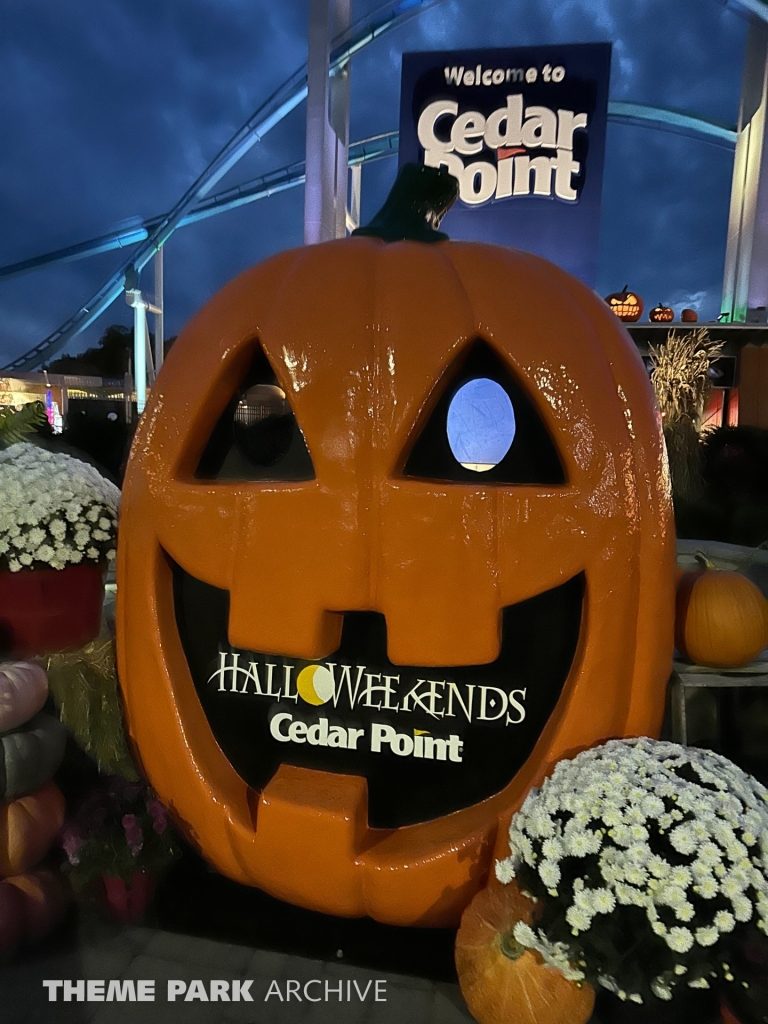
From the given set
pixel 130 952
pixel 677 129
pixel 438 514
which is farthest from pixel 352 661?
pixel 677 129

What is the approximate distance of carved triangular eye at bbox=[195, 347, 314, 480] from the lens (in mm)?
1729

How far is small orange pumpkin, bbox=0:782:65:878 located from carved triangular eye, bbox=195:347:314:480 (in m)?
0.94

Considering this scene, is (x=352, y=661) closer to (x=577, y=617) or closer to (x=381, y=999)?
(x=577, y=617)

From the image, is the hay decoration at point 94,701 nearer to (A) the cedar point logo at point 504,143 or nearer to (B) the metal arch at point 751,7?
(A) the cedar point logo at point 504,143

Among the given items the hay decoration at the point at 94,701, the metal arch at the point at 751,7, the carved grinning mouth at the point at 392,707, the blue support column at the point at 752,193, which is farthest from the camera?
the blue support column at the point at 752,193

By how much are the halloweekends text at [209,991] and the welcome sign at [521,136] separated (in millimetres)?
5954

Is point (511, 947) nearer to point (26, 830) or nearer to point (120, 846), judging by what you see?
point (120, 846)

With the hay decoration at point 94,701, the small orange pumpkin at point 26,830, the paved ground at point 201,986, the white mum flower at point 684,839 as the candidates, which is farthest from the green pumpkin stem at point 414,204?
the paved ground at point 201,986

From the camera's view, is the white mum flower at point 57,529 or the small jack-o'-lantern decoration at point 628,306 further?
the small jack-o'-lantern decoration at point 628,306

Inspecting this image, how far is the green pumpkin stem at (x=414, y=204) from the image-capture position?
1.91m

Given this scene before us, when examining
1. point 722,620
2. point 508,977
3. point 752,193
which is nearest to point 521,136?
point 752,193

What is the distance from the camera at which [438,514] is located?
1494 mm

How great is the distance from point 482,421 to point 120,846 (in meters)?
1.40

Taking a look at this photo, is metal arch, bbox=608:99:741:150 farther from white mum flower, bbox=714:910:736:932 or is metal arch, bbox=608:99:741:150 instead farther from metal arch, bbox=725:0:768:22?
white mum flower, bbox=714:910:736:932
